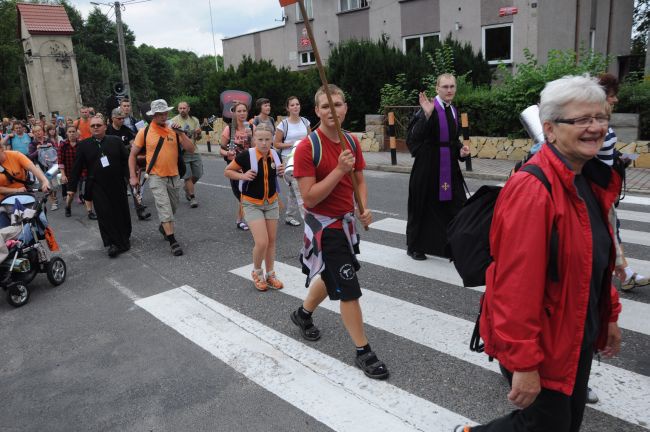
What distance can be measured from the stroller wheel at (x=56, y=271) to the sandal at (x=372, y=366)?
3.89m

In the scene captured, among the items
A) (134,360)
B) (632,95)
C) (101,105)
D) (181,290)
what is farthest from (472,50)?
(101,105)

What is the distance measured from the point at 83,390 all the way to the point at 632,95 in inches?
459

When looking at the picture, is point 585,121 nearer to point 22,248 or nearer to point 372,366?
point 372,366

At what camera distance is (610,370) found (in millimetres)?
3580

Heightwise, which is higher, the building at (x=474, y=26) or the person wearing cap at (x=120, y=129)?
the building at (x=474, y=26)

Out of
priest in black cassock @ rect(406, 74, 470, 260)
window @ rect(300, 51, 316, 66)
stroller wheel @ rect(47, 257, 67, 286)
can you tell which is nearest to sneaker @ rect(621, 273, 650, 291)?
priest in black cassock @ rect(406, 74, 470, 260)

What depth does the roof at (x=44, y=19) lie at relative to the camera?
1014 inches

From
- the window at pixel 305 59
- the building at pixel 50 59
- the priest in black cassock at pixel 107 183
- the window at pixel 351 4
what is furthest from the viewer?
the window at pixel 305 59

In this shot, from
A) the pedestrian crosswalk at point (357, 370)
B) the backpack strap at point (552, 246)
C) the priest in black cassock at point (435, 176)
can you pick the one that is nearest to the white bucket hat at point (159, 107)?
the pedestrian crosswalk at point (357, 370)

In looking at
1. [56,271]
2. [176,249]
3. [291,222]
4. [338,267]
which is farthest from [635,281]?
[56,271]

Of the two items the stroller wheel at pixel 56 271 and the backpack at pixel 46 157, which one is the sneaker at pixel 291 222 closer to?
the stroller wheel at pixel 56 271

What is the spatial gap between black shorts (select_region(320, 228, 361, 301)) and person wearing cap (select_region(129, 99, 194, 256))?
3.73 m

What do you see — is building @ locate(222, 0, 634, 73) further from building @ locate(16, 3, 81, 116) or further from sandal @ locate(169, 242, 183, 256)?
sandal @ locate(169, 242, 183, 256)

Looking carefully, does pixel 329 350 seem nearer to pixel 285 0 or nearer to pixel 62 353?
pixel 62 353
